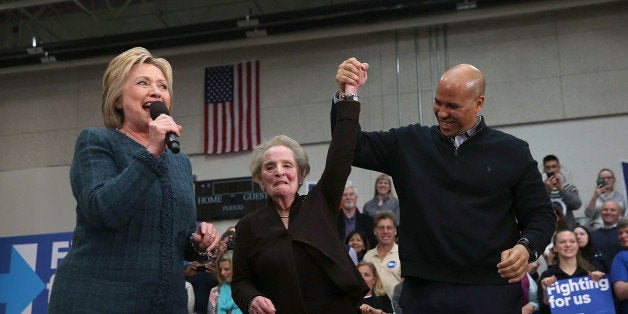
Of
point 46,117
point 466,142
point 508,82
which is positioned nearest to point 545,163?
point 508,82

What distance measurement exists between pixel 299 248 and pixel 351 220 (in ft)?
17.3

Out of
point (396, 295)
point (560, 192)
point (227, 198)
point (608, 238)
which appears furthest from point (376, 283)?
point (227, 198)

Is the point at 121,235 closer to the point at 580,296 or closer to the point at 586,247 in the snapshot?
the point at 580,296

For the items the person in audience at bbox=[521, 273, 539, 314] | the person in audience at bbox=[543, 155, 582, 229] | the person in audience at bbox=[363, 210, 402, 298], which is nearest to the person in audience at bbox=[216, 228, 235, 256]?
the person in audience at bbox=[363, 210, 402, 298]

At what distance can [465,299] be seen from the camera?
7.92ft

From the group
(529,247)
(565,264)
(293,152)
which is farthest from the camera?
(565,264)

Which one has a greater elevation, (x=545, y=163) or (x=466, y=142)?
(x=545, y=163)

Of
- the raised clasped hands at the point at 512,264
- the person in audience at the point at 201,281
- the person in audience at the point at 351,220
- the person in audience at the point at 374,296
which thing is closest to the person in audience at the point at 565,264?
the person in audience at the point at 374,296

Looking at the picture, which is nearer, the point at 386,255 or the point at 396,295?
the point at 396,295

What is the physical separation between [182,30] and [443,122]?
9.34m

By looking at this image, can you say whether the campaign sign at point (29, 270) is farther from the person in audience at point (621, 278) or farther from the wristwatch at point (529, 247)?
the wristwatch at point (529, 247)

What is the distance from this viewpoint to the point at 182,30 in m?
11.3

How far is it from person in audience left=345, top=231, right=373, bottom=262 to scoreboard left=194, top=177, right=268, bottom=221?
3865mm

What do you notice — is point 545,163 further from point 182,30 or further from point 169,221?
point 169,221
